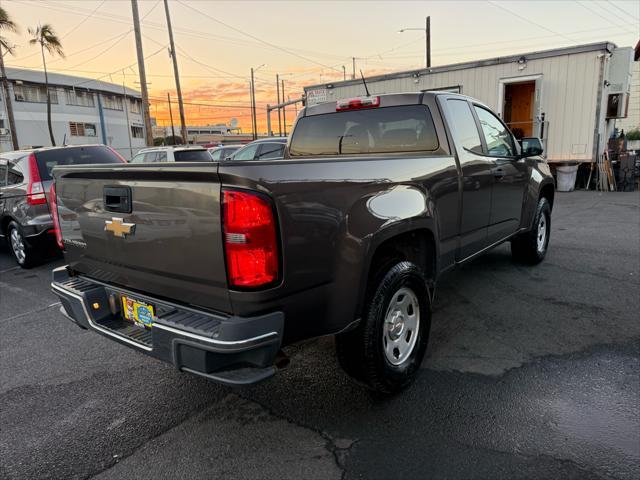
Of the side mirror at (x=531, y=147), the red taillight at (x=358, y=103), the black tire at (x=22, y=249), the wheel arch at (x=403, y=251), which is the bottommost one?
the black tire at (x=22, y=249)

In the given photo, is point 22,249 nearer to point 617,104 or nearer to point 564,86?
point 564,86

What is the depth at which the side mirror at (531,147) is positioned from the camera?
192 inches

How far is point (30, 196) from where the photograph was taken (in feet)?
21.1

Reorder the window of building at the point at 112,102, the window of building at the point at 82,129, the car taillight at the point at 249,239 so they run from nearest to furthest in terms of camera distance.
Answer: the car taillight at the point at 249,239 → the window of building at the point at 82,129 → the window of building at the point at 112,102

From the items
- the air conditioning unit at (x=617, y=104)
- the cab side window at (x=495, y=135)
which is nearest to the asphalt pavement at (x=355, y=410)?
the cab side window at (x=495, y=135)

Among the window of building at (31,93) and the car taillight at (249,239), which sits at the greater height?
the window of building at (31,93)

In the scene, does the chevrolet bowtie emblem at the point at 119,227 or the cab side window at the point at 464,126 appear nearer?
the chevrolet bowtie emblem at the point at 119,227

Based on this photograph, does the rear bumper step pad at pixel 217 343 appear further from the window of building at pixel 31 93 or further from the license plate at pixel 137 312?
the window of building at pixel 31 93

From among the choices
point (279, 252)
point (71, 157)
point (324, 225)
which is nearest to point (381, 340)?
point (324, 225)

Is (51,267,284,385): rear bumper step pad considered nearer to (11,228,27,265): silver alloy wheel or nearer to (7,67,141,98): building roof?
(11,228,27,265): silver alloy wheel

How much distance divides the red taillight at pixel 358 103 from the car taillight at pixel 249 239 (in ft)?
7.31

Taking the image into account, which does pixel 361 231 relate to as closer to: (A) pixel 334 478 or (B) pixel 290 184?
(B) pixel 290 184

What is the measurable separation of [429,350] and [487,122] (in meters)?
2.38

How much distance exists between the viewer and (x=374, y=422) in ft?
8.77
